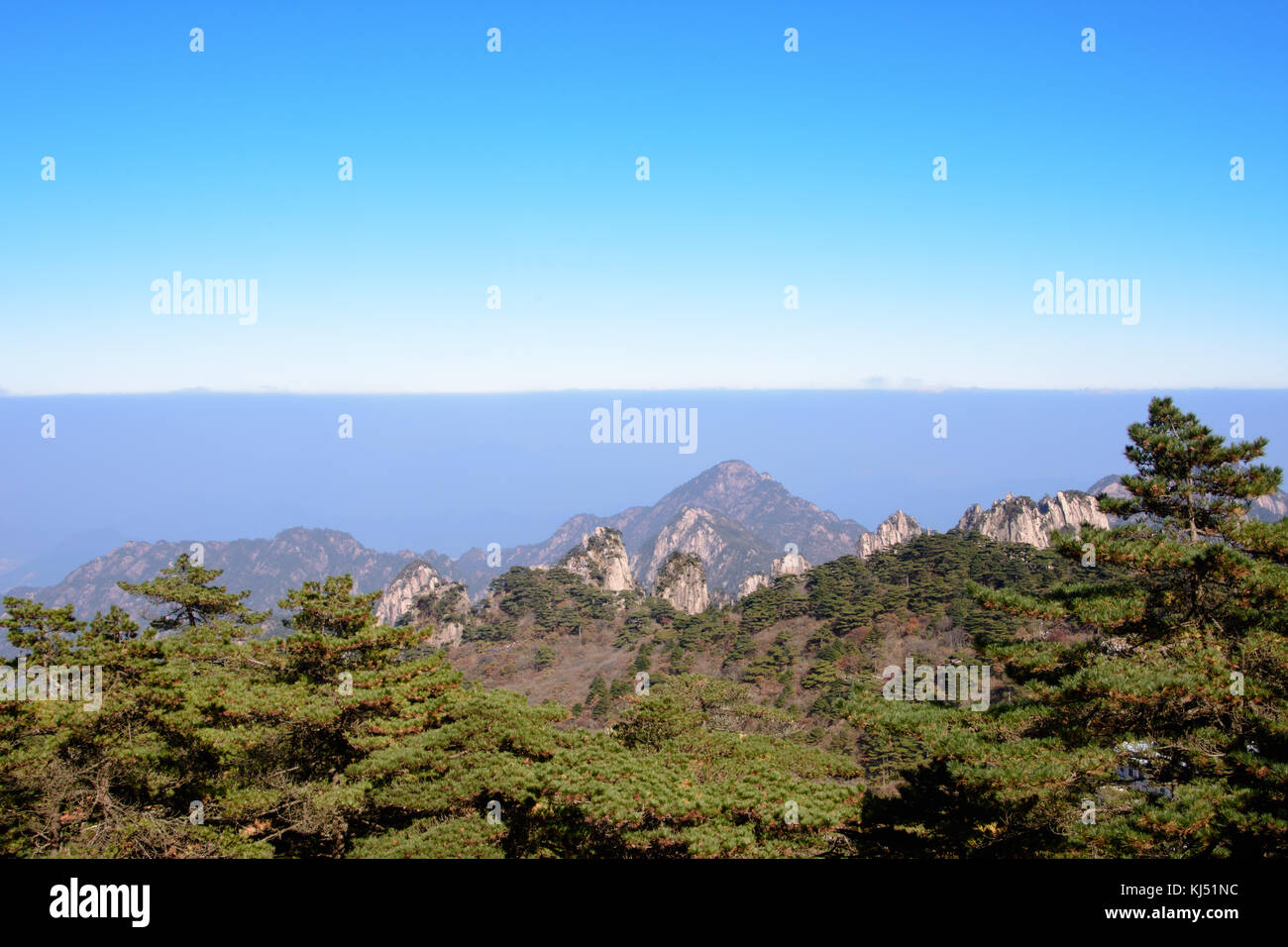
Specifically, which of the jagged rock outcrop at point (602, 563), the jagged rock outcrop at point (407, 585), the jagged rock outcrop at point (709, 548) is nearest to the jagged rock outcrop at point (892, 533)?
the jagged rock outcrop at point (602, 563)

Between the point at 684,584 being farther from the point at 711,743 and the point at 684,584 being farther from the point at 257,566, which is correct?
the point at 257,566

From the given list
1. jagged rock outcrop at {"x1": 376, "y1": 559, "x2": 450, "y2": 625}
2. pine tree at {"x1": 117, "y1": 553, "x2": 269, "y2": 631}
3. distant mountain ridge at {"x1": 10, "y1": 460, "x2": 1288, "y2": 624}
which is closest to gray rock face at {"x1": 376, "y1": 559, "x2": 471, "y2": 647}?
jagged rock outcrop at {"x1": 376, "y1": 559, "x2": 450, "y2": 625}

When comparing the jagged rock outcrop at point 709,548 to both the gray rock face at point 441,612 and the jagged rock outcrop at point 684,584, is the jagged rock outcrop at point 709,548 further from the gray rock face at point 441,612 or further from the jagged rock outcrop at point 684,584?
the jagged rock outcrop at point 684,584

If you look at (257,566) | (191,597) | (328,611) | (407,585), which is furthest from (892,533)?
(257,566)

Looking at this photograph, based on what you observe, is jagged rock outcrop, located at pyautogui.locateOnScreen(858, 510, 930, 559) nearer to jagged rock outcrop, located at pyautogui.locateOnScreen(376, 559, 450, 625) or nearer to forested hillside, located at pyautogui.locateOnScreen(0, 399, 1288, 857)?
jagged rock outcrop, located at pyautogui.locateOnScreen(376, 559, 450, 625)
